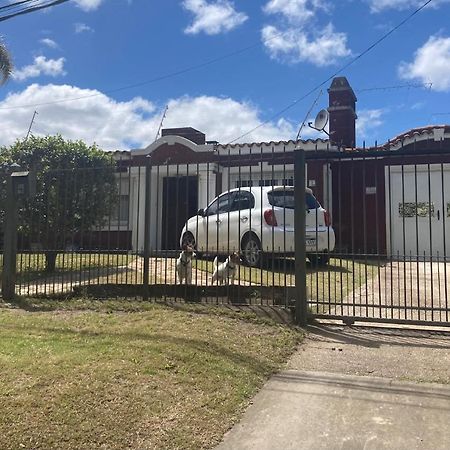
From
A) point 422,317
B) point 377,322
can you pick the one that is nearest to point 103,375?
point 377,322

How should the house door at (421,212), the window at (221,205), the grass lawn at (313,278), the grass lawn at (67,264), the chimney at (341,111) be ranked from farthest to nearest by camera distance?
the chimney at (341,111), the house door at (421,212), the window at (221,205), the grass lawn at (67,264), the grass lawn at (313,278)

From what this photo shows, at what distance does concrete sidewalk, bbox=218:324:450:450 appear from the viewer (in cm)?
346

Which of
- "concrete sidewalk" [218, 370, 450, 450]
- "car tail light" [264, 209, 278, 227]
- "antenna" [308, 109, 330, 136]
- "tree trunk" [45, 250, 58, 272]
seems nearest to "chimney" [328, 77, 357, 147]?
"antenna" [308, 109, 330, 136]

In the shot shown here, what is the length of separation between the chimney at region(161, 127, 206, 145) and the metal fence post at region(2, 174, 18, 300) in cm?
1159

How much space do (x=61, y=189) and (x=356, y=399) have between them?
6.68 m

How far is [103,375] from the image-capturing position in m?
4.17

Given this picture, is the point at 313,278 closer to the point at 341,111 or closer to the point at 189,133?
the point at 341,111

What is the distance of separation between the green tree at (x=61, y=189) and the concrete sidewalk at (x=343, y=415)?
536cm

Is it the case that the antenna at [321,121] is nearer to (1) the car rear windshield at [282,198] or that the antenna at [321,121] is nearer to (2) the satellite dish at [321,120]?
(2) the satellite dish at [321,120]

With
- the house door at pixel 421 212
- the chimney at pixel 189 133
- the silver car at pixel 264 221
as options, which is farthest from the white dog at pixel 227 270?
the chimney at pixel 189 133

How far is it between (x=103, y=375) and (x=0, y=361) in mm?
1026

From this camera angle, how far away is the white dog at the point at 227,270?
689 cm

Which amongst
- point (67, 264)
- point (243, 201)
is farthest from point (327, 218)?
point (67, 264)

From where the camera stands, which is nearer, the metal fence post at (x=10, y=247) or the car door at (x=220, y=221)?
the metal fence post at (x=10, y=247)
